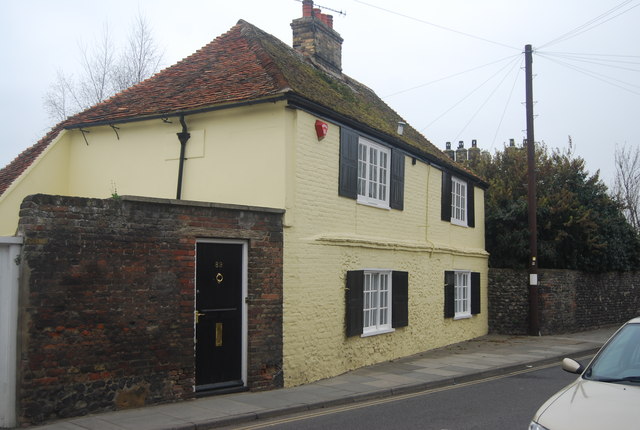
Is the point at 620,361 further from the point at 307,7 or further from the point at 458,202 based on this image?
the point at 458,202

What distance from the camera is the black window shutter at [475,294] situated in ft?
62.7

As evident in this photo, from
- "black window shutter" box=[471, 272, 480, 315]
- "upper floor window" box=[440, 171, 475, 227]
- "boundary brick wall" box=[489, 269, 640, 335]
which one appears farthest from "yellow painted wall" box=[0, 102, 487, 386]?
"boundary brick wall" box=[489, 269, 640, 335]

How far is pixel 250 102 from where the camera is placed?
11.3 m

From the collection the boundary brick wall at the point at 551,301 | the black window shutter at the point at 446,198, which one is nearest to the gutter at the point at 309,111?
the black window shutter at the point at 446,198

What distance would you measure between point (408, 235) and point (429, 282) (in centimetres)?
172

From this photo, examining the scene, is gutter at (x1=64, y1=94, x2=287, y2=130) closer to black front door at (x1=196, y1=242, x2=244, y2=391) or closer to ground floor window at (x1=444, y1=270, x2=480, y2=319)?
black front door at (x1=196, y1=242, x2=244, y2=391)

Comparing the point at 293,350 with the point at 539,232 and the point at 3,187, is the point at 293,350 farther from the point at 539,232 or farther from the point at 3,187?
the point at 539,232

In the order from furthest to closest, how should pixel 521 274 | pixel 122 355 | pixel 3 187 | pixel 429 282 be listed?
pixel 521 274
pixel 429 282
pixel 3 187
pixel 122 355

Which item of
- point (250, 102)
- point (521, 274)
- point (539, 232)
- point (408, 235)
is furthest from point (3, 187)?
point (539, 232)

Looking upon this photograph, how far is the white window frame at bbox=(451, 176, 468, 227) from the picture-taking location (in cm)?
1864

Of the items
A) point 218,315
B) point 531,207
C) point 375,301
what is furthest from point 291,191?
point 531,207

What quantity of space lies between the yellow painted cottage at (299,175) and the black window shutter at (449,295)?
0.06 meters

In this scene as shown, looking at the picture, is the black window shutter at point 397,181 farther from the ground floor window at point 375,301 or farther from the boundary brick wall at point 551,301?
the boundary brick wall at point 551,301

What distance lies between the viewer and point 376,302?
1406 centimetres
